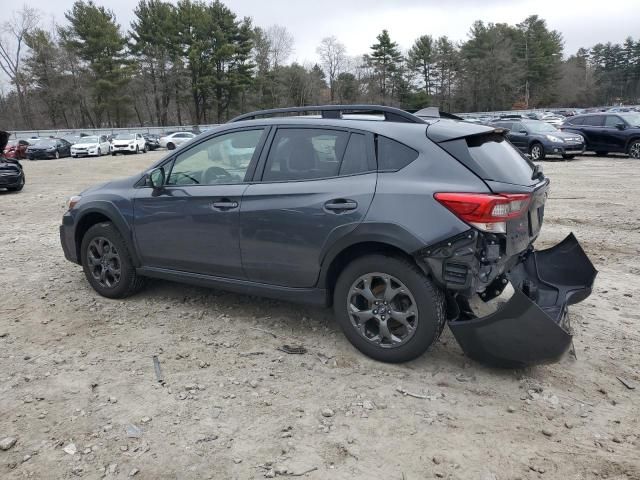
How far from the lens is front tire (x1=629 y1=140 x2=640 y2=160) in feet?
57.6

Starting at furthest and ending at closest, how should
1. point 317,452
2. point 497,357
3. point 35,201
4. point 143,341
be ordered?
point 35,201 → point 143,341 → point 497,357 → point 317,452

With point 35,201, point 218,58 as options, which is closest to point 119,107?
point 218,58

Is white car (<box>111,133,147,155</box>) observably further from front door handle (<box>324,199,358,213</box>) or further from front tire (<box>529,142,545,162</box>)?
front door handle (<box>324,199,358,213</box>)

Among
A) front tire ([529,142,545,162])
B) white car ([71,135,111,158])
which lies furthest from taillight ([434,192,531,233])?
white car ([71,135,111,158])

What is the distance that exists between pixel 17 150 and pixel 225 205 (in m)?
32.4

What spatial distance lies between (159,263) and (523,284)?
309 centimetres

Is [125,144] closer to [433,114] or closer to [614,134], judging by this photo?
[614,134]

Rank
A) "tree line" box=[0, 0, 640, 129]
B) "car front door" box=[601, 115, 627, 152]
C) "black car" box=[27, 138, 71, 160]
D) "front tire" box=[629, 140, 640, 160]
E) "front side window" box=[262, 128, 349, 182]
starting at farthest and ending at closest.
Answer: "tree line" box=[0, 0, 640, 129] → "black car" box=[27, 138, 71, 160] → "car front door" box=[601, 115, 627, 152] → "front tire" box=[629, 140, 640, 160] → "front side window" box=[262, 128, 349, 182]

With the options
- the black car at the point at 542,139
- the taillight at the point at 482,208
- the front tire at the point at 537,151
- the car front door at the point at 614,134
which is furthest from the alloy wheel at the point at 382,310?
the car front door at the point at 614,134

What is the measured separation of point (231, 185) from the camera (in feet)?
13.3

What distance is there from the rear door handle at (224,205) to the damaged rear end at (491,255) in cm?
155

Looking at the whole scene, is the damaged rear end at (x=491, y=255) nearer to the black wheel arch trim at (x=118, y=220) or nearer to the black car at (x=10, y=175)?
the black wheel arch trim at (x=118, y=220)

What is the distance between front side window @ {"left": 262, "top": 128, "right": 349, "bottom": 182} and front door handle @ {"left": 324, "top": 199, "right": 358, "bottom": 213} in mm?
233

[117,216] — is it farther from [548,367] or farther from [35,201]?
[35,201]
